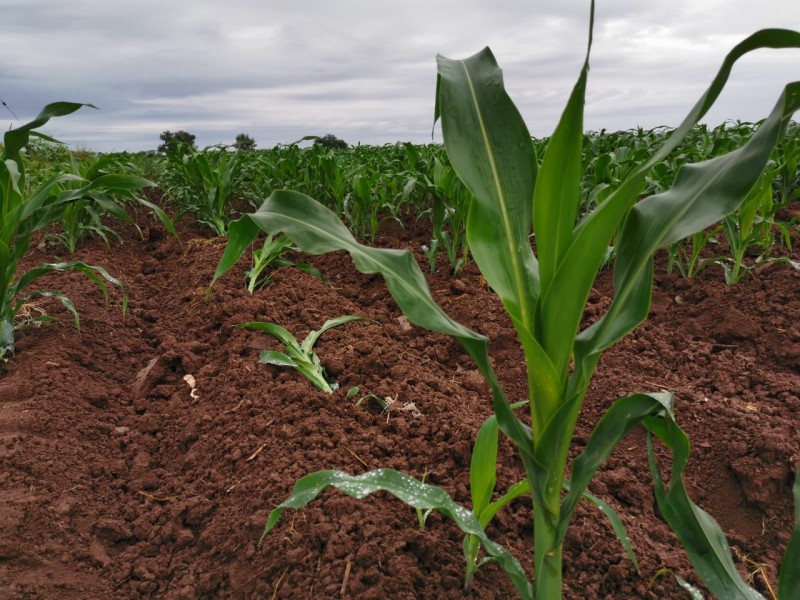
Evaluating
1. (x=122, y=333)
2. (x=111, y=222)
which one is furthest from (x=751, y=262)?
(x=111, y=222)

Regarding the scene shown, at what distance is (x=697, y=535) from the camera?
1.11 metres

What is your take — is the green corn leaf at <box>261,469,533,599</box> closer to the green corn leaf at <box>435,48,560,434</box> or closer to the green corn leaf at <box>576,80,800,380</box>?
the green corn leaf at <box>435,48,560,434</box>

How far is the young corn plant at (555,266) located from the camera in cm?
101

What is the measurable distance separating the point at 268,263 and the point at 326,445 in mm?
1807

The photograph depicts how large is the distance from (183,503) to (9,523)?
18.6 inches

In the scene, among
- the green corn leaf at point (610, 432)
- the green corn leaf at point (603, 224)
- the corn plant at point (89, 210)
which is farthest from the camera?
the corn plant at point (89, 210)

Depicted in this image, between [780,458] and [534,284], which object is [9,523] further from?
[780,458]

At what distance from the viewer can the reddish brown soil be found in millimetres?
1455

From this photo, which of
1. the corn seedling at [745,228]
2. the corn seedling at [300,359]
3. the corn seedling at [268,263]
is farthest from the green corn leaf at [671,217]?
the corn seedling at [745,228]

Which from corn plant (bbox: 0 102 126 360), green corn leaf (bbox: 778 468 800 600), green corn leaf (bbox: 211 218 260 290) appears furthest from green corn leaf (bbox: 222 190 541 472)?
corn plant (bbox: 0 102 126 360)

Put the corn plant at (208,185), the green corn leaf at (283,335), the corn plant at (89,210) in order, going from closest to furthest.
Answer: the green corn leaf at (283,335) → the corn plant at (89,210) → the corn plant at (208,185)

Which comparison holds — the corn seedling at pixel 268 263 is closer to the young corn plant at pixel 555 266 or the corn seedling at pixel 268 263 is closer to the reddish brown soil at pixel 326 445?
the reddish brown soil at pixel 326 445

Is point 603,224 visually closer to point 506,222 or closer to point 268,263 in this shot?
point 506,222

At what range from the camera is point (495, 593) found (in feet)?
4.40
